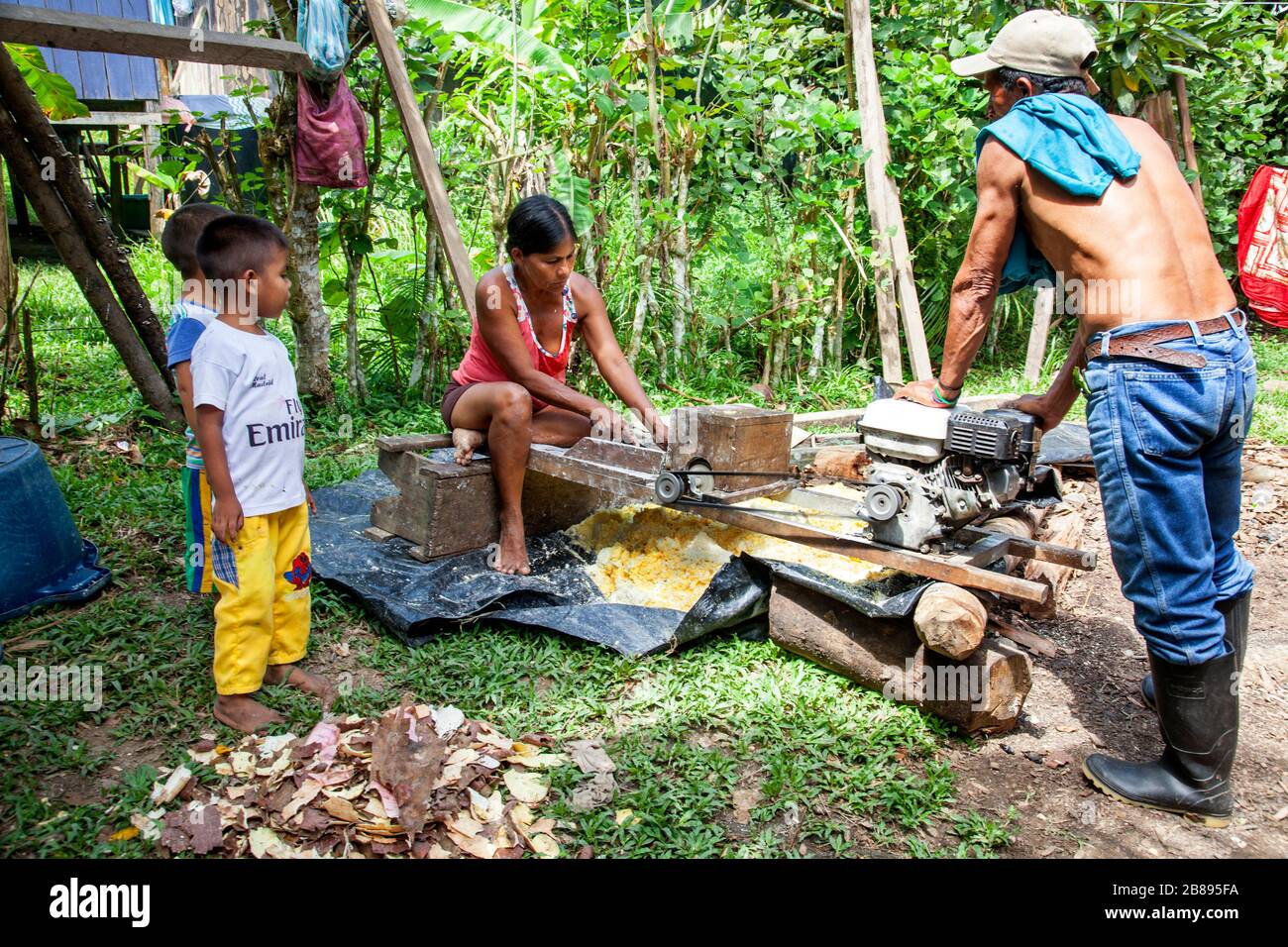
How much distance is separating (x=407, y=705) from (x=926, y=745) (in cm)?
175

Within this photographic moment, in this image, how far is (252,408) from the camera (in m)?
2.88

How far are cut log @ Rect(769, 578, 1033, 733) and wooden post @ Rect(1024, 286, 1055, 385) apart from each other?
4632 mm

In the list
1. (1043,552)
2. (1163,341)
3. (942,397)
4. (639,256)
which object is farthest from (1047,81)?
(639,256)

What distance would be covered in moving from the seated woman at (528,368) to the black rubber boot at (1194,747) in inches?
83.2

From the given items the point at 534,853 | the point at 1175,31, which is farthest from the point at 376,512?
the point at 1175,31

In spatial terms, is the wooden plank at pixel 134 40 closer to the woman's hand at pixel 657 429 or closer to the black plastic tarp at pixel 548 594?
the black plastic tarp at pixel 548 594

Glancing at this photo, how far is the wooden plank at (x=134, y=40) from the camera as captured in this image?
13.3 ft

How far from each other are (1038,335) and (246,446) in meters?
6.18

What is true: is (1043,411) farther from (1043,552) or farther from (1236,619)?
(1236,619)

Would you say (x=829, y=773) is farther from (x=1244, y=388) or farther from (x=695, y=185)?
(x=695, y=185)

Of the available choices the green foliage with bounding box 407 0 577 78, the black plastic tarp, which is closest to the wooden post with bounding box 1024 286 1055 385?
the green foliage with bounding box 407 0 577 78

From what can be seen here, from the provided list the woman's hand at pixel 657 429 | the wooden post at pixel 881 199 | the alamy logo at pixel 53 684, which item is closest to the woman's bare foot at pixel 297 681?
the alamy logo at pixel 53 684

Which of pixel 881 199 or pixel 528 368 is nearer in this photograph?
pixel 528 368

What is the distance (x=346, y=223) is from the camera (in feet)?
19.8
